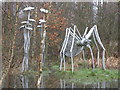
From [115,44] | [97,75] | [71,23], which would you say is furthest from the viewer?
[71,23]

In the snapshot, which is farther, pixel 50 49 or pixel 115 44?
pixel 50 49

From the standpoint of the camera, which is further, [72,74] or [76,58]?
[76,58]

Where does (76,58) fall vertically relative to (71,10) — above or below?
below

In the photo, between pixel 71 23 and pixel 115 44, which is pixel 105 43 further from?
pixel 71 23

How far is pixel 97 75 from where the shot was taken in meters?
12.4

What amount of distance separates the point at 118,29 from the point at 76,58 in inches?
170

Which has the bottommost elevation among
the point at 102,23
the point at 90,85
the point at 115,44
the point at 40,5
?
the point at 90,85

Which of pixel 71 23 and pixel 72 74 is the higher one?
pixel 71 23

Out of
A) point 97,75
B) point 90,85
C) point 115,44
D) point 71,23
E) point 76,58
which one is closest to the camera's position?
point 90,85

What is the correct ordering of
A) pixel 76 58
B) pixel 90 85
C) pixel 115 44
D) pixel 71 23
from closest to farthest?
pixel 90 85, pixel 76 58, pixel 115 44, pixel 71 23

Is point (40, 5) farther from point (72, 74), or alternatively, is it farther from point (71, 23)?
point (72, 74)

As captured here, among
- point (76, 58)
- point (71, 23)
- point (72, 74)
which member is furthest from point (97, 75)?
point (71, 23)

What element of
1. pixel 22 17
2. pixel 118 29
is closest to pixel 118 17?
pixel 118 29

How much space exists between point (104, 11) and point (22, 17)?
7.49 metres
